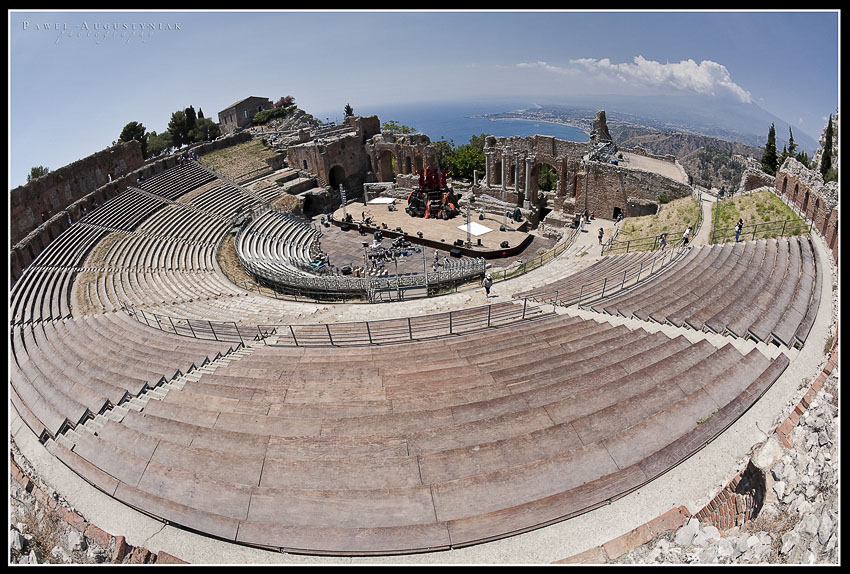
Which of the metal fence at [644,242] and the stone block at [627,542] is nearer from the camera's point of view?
the stone block at [627,542]

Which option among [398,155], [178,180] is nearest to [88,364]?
[178,180]

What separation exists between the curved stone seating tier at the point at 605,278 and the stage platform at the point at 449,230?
29.7 feet

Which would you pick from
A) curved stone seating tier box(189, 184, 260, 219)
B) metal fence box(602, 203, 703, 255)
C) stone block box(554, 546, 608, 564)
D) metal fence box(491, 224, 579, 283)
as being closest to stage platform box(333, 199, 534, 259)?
metal fence box(491, 224, 579, 283)

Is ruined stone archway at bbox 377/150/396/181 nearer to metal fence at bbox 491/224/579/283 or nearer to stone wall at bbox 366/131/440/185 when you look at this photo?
stone wall at bbox 366/131/440/185

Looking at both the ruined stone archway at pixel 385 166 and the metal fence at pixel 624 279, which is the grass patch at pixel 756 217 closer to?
the metal fence at pixel 624 279

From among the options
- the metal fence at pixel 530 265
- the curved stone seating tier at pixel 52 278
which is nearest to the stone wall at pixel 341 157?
the curved stone seating tier at pixel 52 278

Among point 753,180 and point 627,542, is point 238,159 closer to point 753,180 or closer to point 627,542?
point 753,180

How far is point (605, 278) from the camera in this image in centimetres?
1784

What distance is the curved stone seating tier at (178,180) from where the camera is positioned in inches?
1430

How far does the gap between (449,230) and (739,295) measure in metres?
23.1

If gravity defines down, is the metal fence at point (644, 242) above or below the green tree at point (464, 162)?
below

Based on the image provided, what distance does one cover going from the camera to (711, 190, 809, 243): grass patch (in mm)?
20609

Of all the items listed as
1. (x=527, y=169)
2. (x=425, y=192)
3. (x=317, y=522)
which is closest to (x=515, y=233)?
(x=527, y=169)

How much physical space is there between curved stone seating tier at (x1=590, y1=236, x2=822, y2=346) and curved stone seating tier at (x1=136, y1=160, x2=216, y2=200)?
37545mm
